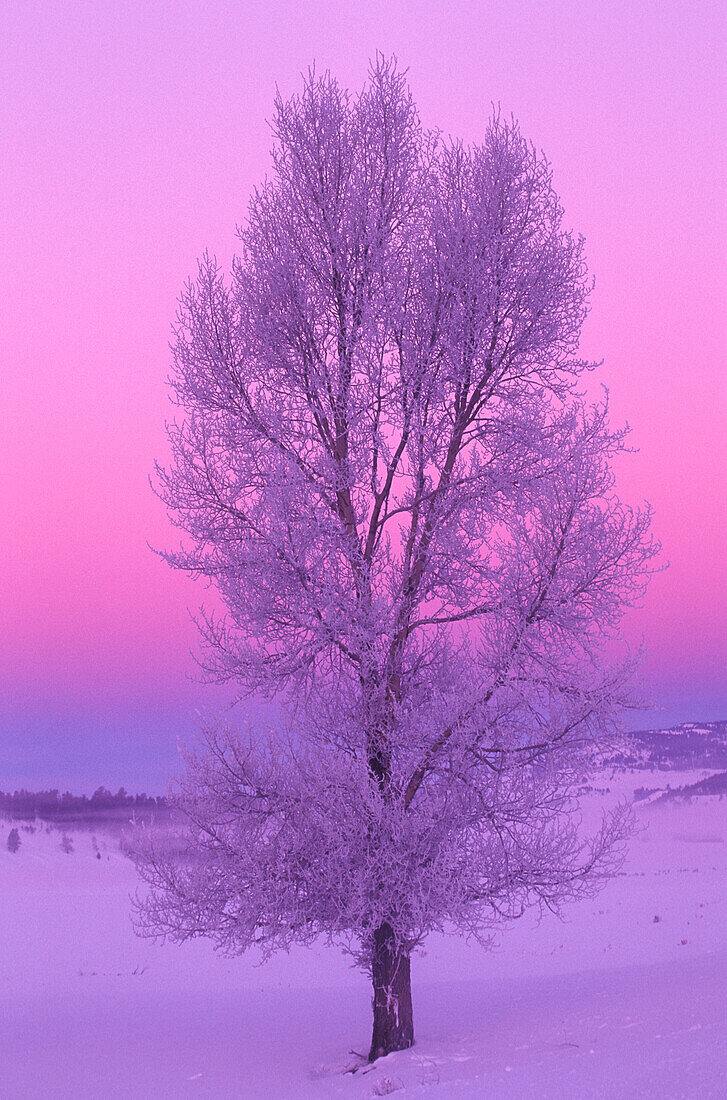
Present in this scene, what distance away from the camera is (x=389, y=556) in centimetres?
791

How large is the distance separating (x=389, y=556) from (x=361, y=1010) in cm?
713

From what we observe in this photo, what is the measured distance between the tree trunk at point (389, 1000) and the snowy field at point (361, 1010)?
218 mm

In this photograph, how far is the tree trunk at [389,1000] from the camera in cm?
774

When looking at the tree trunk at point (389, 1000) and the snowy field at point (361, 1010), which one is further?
the tree trunk at point (389, 1000)

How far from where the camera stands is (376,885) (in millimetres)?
7086

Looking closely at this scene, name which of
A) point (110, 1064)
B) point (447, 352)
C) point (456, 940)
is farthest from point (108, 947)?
point (447, 352)

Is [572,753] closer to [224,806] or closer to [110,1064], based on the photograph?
[224,806]

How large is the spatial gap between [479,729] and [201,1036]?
5868mm

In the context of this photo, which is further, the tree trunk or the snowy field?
the tree trunk

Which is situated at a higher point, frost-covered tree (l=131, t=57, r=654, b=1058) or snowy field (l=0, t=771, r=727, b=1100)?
frost-covered tree (l=131, t=57, r=654, b=1058)

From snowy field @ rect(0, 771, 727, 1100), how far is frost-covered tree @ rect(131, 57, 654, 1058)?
111cm

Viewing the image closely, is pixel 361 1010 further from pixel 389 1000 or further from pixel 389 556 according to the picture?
pixel 389 556

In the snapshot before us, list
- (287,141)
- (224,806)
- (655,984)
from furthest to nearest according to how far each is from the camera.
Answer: (655,984) → (287,141) → (224,806)

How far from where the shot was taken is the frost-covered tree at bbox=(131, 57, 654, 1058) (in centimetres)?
735
